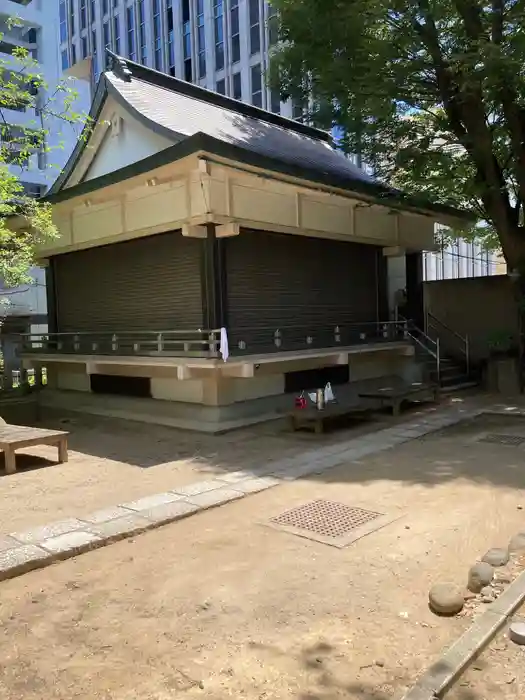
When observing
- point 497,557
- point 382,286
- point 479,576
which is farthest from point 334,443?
point 382,286

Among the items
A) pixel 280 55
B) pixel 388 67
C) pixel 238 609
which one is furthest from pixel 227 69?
pixel 238 609

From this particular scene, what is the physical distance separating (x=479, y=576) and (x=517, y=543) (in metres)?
0.85

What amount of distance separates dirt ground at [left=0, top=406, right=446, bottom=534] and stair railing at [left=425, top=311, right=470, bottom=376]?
13.6 feet

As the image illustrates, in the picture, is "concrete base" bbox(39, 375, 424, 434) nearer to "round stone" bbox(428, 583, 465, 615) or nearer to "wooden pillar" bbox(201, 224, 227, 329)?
"wooden pillar" bbox(201, 224, 227, 329)

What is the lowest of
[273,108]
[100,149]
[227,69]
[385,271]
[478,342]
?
[478,342]

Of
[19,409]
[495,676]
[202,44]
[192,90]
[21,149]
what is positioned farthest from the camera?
[202,44]

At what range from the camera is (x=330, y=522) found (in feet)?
17.9

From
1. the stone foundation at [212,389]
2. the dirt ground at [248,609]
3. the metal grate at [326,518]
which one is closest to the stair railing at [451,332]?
the stone foundation at [212,389]

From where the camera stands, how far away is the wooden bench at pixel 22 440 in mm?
7988

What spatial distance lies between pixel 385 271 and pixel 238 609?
12.0 m

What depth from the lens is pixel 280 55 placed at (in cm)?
1342

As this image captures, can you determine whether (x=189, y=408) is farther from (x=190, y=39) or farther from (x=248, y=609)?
(x=190, y=39)

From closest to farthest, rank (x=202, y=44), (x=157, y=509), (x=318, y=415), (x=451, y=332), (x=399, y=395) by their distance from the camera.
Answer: (x=157, y=509)
(x=318, y=415)
(x=399, y=395)
(x=451, y=332)
(x=202, y=44)

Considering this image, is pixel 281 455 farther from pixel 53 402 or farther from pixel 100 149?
pixel 100 149
